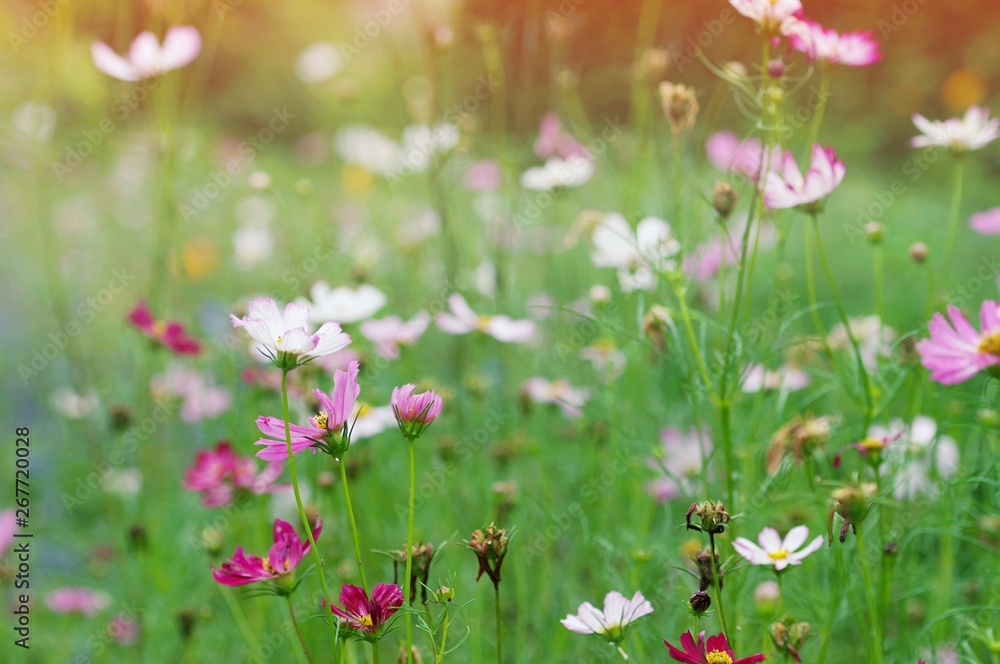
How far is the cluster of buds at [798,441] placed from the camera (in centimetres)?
74

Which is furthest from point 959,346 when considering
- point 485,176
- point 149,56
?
point 485,176

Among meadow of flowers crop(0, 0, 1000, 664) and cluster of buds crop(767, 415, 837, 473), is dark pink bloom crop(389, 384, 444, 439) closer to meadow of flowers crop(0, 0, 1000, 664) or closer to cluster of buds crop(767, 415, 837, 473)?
meadow of flowers crop(0, 0, 1000, 664)

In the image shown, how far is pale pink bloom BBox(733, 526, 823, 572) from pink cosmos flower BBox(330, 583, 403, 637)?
0.23 meters

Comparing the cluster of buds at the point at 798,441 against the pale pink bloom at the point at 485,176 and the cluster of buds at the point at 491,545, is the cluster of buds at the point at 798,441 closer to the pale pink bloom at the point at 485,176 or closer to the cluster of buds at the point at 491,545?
the cluster of buds at the point at 491,545

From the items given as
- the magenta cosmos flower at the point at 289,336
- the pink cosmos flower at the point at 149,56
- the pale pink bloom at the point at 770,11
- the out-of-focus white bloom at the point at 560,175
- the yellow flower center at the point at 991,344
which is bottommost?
the yellow flower center at the point at 991,344

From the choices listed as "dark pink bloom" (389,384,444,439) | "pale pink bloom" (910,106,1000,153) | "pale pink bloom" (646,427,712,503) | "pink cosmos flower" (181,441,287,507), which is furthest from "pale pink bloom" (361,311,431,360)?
"pale pink bloom" (910,106,1000,153)

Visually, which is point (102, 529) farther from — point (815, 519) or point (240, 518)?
point (815, 519)

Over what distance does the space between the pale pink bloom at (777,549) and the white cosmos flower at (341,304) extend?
1.70ft

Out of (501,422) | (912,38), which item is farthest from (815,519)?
(912,38)

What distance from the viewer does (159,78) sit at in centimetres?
116

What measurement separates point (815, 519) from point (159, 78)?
958 millimetres

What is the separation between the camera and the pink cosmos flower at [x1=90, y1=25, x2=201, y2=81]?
112 centimetres

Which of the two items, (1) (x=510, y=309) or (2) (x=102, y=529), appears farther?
(1) (x=510, y=309)

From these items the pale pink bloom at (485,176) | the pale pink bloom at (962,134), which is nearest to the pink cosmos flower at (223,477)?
the pale pink bloom at (962,134)
